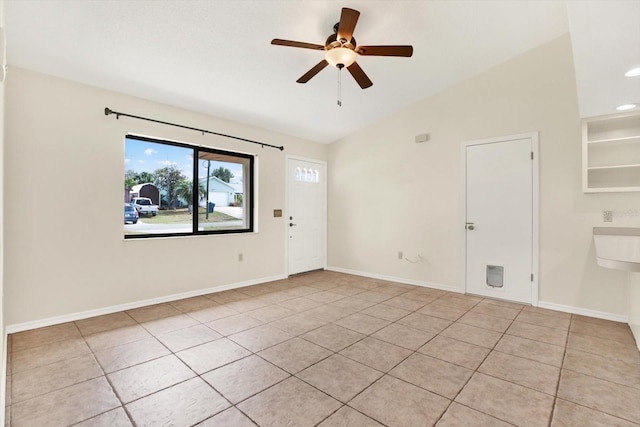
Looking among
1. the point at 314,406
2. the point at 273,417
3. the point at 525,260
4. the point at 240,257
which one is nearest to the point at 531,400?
the point at 314,406

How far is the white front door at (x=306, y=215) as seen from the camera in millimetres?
5465

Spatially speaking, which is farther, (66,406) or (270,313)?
(270,313)

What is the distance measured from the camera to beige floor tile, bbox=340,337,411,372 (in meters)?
2.38

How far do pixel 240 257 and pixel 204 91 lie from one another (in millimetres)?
2374

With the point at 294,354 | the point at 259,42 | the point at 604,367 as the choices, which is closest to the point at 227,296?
the point at 294,354

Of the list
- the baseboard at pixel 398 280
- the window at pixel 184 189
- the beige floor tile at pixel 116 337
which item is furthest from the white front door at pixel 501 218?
the beige floor tile at pixel 116 337

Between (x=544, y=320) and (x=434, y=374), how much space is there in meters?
1.93

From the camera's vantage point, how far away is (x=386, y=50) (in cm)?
253

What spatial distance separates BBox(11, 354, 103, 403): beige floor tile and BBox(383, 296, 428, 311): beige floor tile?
3.01m

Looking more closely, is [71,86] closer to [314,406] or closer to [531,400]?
[314,406]

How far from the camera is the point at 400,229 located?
16.4 ft

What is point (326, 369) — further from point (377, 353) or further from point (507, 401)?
point (507, 401)

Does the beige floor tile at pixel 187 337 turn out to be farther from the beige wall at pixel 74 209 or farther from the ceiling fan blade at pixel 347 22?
the ceiling fan blade at pixel 347 22

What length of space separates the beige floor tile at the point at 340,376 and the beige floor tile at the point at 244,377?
0.21m
